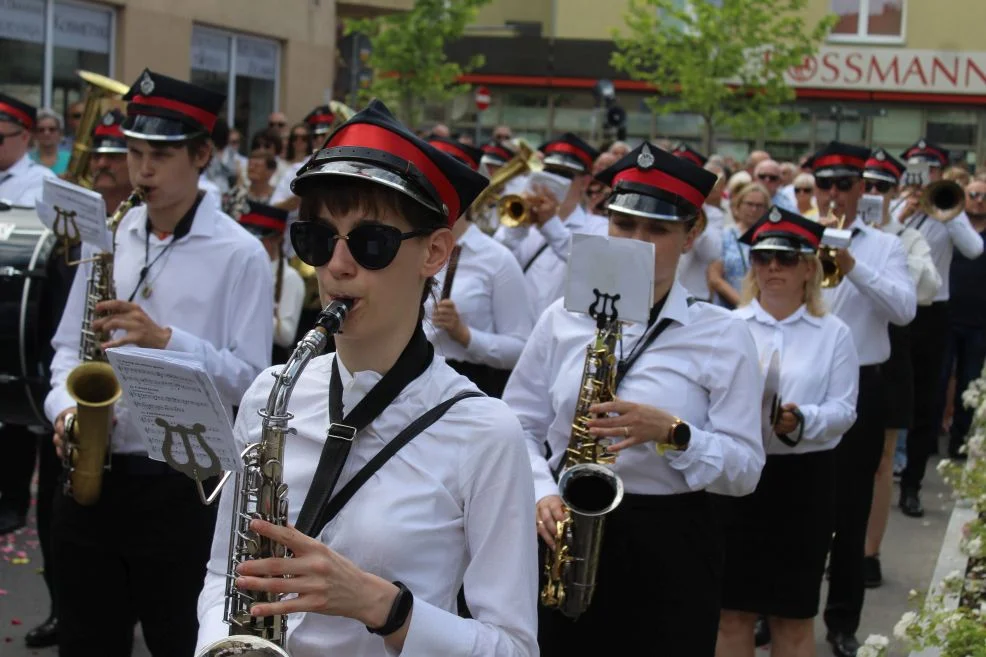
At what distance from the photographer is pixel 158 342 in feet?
15.4

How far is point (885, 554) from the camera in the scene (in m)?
9.23

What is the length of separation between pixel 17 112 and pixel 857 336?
17.2ft

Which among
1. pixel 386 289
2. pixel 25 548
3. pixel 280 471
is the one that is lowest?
pixel 25 548

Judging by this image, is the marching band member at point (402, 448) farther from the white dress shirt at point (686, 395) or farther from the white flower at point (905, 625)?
the white flower at point (905, 625)

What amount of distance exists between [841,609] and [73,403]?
4.04m

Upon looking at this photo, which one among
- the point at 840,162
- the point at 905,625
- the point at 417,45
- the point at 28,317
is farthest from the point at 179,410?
the point at 417,45

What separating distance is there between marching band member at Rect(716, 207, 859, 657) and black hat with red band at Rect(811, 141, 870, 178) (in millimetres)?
1677

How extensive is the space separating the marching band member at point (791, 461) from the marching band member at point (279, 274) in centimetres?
295

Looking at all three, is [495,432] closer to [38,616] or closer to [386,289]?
[386,289]

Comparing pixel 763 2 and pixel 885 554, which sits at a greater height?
pixel 763 2

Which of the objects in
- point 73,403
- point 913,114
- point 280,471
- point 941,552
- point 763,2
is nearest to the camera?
point 280,471

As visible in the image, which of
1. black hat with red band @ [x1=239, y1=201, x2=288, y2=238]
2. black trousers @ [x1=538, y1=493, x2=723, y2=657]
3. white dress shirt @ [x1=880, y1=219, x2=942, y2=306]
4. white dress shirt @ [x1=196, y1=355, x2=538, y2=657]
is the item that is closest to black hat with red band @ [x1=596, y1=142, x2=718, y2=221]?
black trousers @ [x1=538, y1=493, x2=723, y2=657]

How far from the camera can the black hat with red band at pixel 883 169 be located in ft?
31.0

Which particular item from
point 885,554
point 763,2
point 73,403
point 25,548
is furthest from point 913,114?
point 73,403
